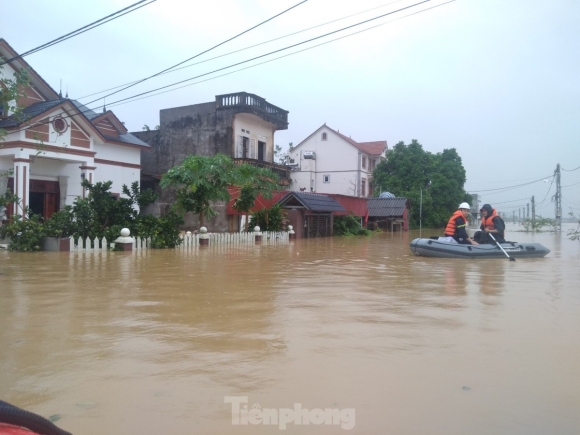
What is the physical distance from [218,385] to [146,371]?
75cm

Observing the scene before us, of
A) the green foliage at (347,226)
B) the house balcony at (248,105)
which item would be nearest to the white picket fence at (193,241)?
the green foliage at (347,226)

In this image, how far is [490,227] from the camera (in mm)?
16094

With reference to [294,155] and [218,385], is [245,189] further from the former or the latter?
[294,155]

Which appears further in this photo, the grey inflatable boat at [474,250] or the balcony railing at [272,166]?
the balcony railing at [272,166]

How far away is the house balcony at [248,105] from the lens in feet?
95.0

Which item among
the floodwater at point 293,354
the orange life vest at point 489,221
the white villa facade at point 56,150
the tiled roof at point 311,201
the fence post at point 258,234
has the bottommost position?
the floodwater at point 293,354

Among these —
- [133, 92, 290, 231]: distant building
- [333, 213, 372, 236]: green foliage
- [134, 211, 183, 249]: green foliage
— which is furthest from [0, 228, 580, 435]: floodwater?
[333, 213, 372, 236]: green foliage

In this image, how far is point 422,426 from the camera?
354 cm

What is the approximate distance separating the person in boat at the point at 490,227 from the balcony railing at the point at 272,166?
1531 cm

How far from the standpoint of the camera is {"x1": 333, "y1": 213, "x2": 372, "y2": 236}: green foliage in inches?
1218

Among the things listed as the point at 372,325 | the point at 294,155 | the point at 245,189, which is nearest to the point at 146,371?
the point at 372,325

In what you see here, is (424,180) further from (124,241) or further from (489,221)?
(124,241)

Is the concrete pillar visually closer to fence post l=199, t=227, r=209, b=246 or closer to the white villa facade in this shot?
the white villa facade

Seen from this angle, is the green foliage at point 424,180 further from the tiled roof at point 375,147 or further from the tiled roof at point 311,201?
the tiled roof at point 311,201
